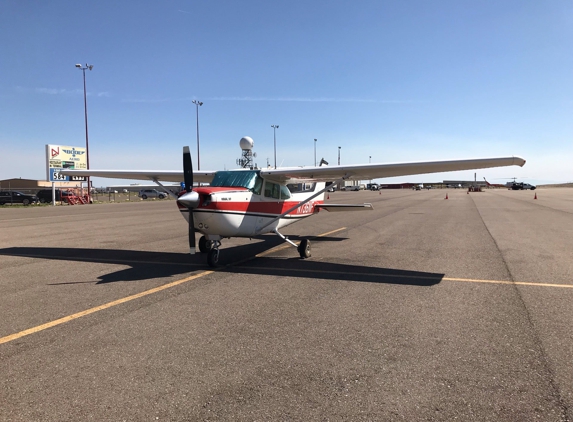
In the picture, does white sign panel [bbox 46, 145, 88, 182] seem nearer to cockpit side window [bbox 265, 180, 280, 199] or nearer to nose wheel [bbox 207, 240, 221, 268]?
cockpit side window [bbox 265, 180, 280, 199]

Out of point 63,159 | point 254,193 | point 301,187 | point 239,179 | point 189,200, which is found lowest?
point 189,200

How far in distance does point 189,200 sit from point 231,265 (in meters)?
1.99

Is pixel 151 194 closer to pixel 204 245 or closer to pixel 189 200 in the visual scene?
pixel 204 245

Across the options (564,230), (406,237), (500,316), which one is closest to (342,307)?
(500,316)

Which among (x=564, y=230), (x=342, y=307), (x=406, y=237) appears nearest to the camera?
(x=342, y=307)

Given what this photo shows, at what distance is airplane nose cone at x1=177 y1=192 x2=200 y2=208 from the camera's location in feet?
24.0

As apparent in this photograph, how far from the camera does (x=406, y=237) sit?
13.2 metres

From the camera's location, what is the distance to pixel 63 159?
43719 mm

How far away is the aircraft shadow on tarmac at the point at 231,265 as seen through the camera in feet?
24.2

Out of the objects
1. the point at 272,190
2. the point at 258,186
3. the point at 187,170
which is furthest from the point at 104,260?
the point at 272,190

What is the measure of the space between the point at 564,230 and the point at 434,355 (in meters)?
14.0

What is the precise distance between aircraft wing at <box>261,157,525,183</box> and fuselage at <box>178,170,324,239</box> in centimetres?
40

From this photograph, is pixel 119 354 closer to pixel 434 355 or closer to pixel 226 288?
pixel 226 288

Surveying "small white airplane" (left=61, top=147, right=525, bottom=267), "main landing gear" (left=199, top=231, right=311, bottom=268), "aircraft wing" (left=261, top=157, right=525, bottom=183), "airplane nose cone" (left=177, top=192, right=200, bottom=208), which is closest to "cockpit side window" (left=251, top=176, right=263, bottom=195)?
"small white airplane" (left=61, top=147, right=525, bottom=267)
